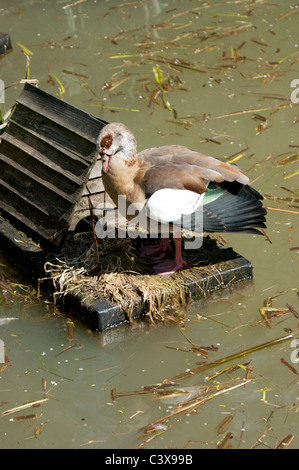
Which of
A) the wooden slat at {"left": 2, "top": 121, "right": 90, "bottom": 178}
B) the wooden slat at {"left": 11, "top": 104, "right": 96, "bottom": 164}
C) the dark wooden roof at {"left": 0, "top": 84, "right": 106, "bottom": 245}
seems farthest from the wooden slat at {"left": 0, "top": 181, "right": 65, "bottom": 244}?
the wooden slat at {"left": 11, "top": 104, "right": 96, "bottom": 164}

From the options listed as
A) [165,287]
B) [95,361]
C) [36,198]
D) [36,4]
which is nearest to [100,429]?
[95,361]

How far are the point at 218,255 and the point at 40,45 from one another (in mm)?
4330

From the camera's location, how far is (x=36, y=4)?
8.62 metres

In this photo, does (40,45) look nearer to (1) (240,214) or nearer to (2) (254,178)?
(2) (254,178)

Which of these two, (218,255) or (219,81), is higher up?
(219,81)

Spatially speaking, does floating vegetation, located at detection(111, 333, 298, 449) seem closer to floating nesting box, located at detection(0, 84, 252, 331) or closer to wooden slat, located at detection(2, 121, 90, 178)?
floating nesting box, located at detection(0, 84, 252, 331)

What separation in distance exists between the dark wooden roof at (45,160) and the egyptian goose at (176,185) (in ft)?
0.56

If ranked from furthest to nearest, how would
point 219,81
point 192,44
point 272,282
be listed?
1. point 192,44
2. point 219,81
3. point 272,282

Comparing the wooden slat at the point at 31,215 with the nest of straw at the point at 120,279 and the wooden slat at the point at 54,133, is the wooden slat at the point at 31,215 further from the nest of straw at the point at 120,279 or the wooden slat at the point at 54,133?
the wooden slat at the point at 54,133

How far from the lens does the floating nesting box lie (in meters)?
4.06

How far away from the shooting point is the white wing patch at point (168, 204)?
385 cm

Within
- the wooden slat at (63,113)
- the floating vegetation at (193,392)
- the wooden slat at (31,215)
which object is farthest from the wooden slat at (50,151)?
the floating vegetation at (193,392)

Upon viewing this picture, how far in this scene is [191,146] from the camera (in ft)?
18.6
